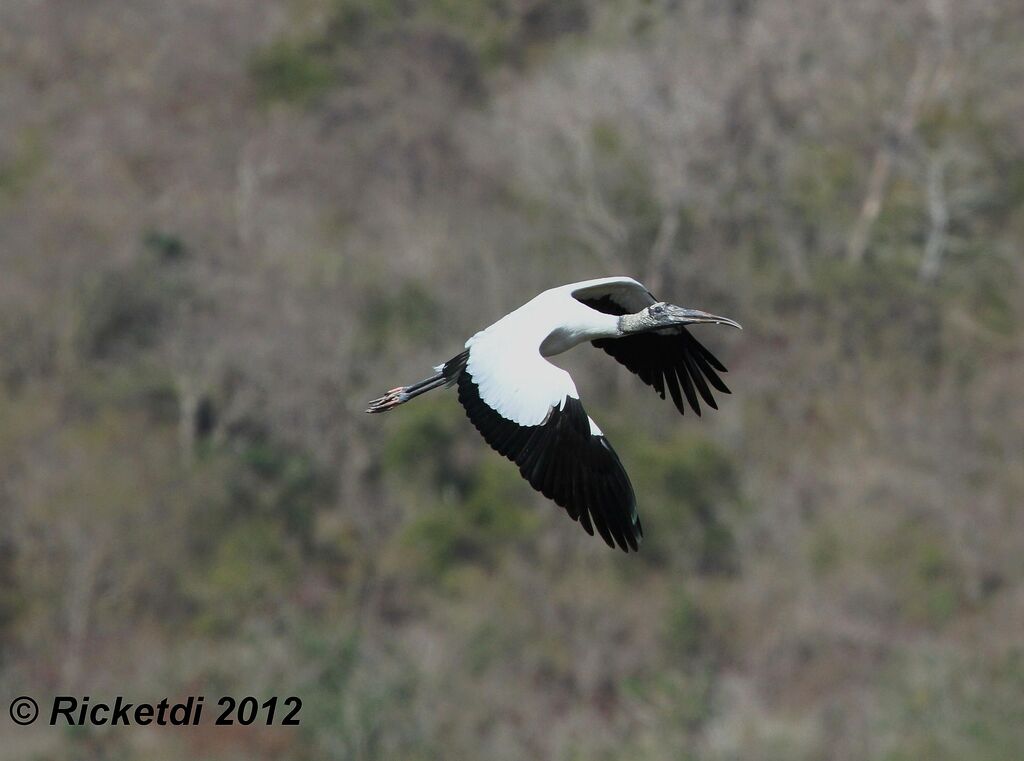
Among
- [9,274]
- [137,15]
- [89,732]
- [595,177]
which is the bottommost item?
[89,732]

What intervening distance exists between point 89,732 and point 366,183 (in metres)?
22.6

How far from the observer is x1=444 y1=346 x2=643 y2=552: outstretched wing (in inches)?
555

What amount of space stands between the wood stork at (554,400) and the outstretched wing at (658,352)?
0.16 m

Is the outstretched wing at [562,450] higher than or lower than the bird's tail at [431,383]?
lower

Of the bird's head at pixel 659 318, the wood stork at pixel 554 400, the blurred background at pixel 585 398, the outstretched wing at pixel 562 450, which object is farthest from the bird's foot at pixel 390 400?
the blurred background at pixel 585 398

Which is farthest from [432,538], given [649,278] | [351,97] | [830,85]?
[351,97]

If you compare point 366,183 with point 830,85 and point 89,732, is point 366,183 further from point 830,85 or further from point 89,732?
point 89,732

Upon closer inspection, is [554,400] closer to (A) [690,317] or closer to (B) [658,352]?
(A) [690,317]

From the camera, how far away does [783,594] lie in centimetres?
4406

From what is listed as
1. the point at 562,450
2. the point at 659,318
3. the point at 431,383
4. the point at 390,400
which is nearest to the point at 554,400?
the point at 562,450

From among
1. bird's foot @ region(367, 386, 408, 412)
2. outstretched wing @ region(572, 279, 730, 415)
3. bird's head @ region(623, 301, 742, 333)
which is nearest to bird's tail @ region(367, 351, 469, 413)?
bird's foot @ region(367, 386, 408, 412)

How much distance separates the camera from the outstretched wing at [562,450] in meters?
14.1

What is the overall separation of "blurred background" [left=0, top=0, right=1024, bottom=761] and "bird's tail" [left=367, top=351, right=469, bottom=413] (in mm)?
21872

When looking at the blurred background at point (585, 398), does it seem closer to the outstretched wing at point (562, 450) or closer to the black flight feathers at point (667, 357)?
the black flight feathers at point (667, 357)
